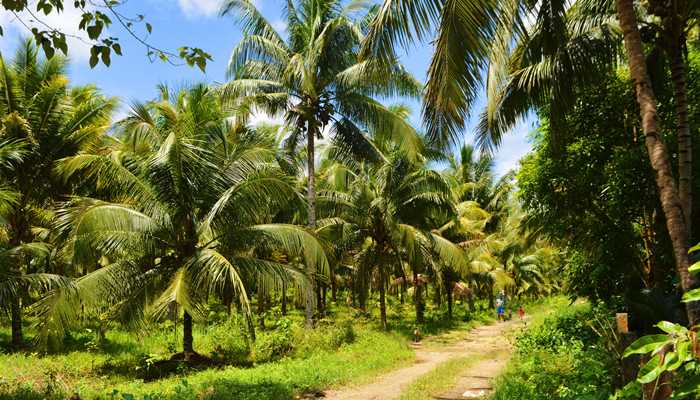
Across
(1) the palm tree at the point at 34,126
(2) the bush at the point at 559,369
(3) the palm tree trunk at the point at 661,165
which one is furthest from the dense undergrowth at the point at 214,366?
(3) the palm tree trunk at the point at 661,165

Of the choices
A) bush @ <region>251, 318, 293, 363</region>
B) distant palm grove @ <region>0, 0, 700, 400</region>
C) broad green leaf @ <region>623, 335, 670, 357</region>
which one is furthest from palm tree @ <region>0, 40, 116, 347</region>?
broad green leaf @ <region>623, 335, 670, 357</region>

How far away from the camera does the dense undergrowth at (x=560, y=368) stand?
245 inches

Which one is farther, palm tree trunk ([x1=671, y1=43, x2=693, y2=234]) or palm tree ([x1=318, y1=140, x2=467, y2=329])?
palm tree ([x1=318, y1=140, x2=467, y2=329])

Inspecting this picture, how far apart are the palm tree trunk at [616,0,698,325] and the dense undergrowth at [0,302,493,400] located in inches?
234

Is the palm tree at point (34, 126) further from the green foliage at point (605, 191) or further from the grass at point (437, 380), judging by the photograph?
the green foliage at point (605, 191)

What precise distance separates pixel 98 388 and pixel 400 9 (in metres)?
8.02

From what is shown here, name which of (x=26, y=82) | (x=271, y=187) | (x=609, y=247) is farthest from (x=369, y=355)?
(x=26, y=82)

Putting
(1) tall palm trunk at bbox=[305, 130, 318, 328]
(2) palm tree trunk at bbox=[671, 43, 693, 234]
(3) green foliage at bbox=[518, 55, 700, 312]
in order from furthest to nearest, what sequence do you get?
(1) tall palm trunk at bbox=[305, 130, 318, 328]
(3) green foliage at bbox=[518, 55, 700, 312]
(2) palm tree trunk at bbox=[671, 43, 693, 234]

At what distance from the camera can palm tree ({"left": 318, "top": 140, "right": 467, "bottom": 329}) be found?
54.7 ft

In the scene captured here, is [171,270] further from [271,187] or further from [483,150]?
[483,150]

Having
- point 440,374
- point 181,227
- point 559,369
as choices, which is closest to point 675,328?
point 559,369

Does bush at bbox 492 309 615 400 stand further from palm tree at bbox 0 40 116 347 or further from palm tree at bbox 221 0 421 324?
palm tree at bbox 0 40 116 347

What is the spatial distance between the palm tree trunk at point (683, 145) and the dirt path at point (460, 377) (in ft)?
14.8

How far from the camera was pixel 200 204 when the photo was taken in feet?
35.7
